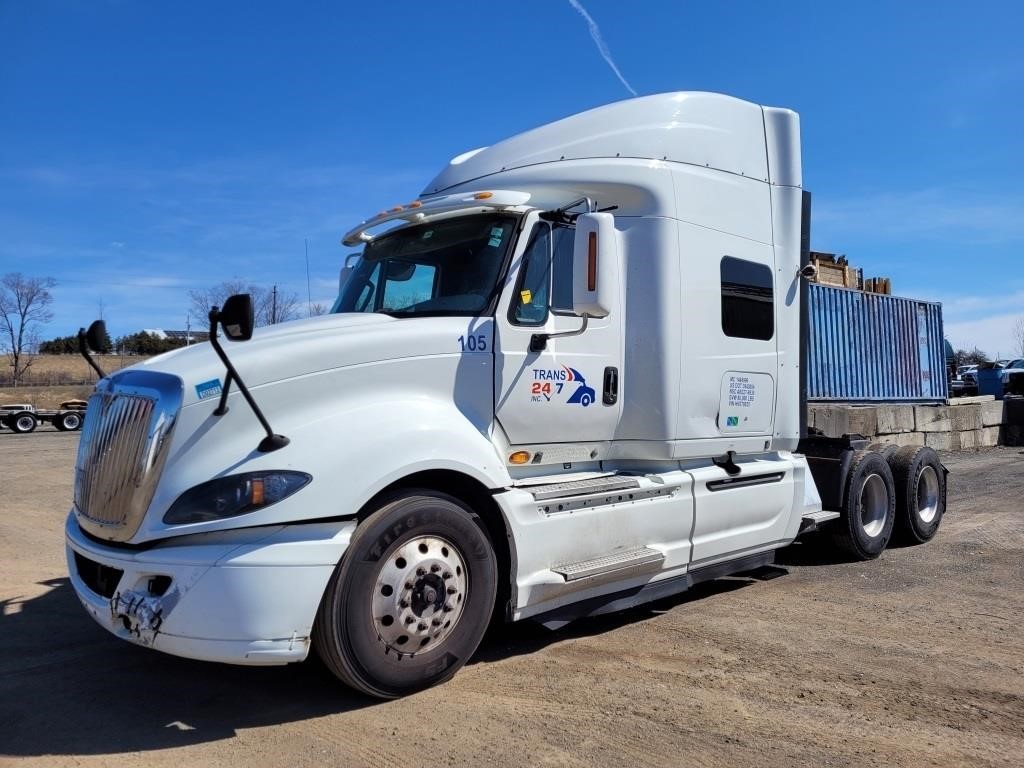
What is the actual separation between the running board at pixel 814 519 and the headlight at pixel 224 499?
475 centimetres

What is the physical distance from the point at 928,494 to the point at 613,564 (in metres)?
5.11

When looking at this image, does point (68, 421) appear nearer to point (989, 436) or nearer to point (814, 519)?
point (814, 519)

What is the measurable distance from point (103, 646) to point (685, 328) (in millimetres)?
4215

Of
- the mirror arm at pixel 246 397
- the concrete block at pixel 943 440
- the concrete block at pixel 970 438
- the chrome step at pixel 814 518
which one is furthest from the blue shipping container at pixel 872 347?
the mirror arm at pixel 246 397

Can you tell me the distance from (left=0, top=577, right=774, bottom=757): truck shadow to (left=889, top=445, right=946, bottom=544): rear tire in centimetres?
406

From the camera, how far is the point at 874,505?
25.6 ft

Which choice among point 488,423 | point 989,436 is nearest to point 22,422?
point 488,423

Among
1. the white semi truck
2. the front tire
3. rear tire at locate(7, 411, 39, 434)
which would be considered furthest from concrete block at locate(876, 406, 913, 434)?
rear tire at locate(7, 411, 39, 434)

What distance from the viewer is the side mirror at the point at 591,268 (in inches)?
183

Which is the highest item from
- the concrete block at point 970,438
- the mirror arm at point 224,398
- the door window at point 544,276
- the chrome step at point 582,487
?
the door window at point 544,276

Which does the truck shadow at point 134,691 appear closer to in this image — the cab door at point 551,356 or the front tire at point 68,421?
the cab door at point 551,356

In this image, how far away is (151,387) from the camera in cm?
381

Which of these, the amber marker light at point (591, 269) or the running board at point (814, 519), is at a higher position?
the amber marker light at point (591, 269)

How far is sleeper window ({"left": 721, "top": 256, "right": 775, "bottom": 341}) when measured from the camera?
5.94 metres
